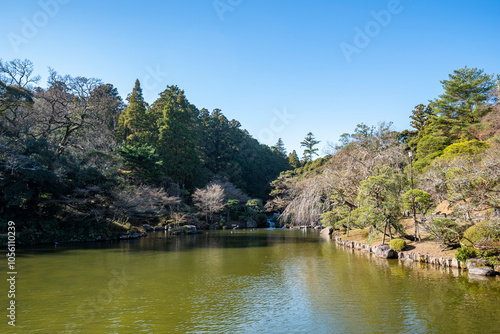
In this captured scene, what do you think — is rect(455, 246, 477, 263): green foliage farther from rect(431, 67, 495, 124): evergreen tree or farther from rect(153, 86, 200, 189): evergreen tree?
rect(153, 86, 200, 189): evergreen tree

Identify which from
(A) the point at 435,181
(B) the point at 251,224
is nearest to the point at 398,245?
(A) the point at 435,181

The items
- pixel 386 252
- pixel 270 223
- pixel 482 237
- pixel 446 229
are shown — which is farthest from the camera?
pixel 270 223

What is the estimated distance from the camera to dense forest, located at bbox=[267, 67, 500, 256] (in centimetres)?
1048

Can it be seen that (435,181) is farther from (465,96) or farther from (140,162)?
(140,162)

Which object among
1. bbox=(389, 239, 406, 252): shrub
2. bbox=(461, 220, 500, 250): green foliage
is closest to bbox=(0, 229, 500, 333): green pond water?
bbox=(389, 239, 406, 252): shrub

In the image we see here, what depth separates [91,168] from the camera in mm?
20328

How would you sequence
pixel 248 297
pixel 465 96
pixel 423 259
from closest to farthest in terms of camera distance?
pixel 248 297, pixel 423 259, pixel 465 96

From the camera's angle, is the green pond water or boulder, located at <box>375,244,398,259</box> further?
boulder, located at <box>375,244,398,259</box>

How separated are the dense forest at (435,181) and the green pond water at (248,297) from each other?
211 cm

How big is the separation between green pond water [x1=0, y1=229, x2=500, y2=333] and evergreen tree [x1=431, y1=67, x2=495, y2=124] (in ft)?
58.2

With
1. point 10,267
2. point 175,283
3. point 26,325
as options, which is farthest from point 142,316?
point 10,267

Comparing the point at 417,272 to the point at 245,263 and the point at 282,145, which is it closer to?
the point at 245,263

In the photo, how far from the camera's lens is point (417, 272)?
1088cm

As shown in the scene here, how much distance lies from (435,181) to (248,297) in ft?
32.6
